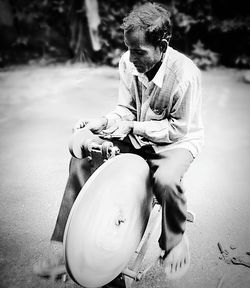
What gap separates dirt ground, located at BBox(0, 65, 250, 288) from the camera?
77.9 inches

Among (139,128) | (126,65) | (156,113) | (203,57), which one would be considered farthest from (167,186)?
(203,57)

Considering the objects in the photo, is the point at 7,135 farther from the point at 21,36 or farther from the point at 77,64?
the point at 21,36

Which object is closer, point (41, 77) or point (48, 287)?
point (48, 287)

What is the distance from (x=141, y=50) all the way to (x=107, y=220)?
965 millimetres

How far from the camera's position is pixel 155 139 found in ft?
5.81

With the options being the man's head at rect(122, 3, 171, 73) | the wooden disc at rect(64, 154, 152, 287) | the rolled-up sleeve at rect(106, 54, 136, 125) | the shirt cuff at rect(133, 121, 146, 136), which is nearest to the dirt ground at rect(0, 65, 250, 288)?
the wooden disc at rect(64, 154, 152, 287)

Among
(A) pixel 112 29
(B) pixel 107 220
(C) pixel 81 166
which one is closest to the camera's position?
(B) pixel 107 220

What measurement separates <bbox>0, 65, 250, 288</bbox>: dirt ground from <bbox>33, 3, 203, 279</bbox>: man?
0.33 meters

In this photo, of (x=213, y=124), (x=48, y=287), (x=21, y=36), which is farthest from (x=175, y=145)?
(x=21, y=36)

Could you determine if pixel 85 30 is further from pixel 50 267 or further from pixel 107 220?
pixel 107 220

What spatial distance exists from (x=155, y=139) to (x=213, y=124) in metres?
2.81

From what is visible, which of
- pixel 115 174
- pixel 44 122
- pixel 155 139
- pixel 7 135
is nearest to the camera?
pixel 115 174

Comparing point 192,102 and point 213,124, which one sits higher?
point 192,102

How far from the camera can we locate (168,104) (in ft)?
5.80
